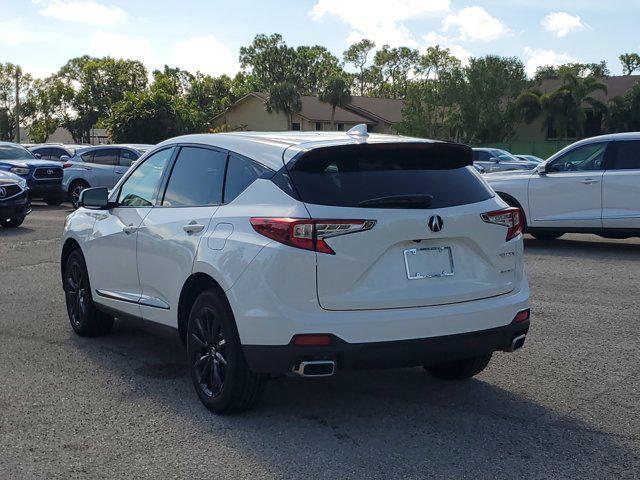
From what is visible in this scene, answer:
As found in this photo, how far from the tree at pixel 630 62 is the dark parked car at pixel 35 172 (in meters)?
88.9

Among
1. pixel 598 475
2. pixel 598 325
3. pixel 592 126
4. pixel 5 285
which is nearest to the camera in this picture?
pixel 598 475

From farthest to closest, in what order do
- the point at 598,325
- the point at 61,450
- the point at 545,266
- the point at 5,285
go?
the point at 545,266, the point at 5,285, the point at 598,325, the point at 61,450

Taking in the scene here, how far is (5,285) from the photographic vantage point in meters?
10.3

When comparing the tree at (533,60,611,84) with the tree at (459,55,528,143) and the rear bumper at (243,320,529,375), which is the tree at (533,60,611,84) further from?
the rear bumper at (243,320,529,375)

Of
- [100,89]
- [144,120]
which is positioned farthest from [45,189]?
[100,89]

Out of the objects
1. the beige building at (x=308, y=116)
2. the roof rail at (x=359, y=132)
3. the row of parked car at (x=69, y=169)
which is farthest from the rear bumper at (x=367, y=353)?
the beige building at (x=308, y=116)

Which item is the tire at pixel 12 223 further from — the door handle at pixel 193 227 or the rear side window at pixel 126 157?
the door handle at pixel 193 227

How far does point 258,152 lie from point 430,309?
1.48 meters

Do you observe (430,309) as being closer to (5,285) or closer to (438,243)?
(438,243)

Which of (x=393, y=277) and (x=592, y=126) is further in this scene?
(x=592, y=126)

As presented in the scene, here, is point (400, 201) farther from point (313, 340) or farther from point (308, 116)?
point (308, 116)

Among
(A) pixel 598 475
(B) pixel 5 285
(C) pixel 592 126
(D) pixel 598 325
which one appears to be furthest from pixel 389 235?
(C) pixel 592 126

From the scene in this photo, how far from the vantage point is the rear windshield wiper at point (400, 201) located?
481cm

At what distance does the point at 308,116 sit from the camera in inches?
2554
